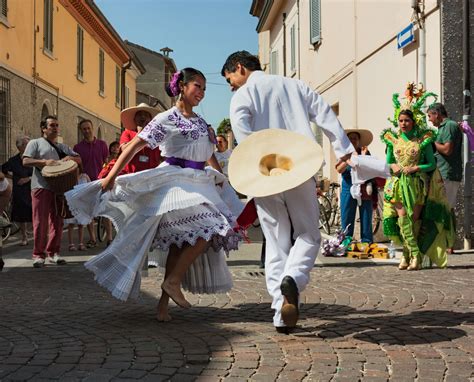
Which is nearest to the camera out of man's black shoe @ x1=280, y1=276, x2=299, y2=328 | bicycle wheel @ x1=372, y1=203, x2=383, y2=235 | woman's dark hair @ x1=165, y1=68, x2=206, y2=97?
man's black shoe @ x1=280, y1=276, x2=299, y2=328

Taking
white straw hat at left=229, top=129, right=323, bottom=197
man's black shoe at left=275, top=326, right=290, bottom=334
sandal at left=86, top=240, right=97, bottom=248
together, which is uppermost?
white straw hat at left=229, top=129, right=323, bottom=197

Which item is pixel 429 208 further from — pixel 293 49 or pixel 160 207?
pixel 293 49

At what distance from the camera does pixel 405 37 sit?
11.1m

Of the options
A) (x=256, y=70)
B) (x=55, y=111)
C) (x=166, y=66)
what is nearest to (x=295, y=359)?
(x=256, y=70)

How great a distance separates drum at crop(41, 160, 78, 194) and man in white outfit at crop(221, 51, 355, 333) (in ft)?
14.2

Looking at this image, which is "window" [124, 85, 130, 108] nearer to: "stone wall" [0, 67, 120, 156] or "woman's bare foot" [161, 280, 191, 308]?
"stone wall" [0, 67, 120, 156]

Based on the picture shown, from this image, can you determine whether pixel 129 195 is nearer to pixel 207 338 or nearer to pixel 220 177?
pixel 220 177

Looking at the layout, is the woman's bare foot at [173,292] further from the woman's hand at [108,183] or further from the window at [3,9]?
the window at [3,9]

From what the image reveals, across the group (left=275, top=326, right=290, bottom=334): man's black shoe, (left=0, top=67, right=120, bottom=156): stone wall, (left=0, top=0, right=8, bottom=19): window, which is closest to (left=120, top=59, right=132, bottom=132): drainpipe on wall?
(left=0, top=67, right=120, bottom=156): stone wall

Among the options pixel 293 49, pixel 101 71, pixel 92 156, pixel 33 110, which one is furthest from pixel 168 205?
pixel 101 71

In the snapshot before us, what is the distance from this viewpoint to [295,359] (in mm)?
3729

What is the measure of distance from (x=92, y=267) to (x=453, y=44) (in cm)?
688

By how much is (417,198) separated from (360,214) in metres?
2.14

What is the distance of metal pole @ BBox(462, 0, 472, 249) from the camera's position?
964cm
